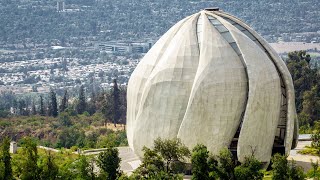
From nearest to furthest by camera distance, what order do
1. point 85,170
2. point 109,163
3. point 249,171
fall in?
point 249,171 → point 85,170 → point 109,163

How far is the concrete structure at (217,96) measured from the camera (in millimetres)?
47469

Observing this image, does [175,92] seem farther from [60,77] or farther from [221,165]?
[60,77]

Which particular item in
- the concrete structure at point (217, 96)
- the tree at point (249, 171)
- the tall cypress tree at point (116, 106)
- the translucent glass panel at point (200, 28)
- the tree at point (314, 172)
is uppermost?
the translucent glass panel at point (200, 28)

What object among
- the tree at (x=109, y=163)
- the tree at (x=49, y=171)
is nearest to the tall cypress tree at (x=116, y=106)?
the tree at (x=109, y=163)

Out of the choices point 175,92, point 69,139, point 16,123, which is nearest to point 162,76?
point 175,92

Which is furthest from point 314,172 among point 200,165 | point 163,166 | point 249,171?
point 163,166

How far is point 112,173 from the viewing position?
47.1 meters

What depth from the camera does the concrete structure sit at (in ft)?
156

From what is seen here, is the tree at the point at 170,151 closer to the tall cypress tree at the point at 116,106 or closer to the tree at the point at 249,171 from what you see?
the tree at the point at 249,171

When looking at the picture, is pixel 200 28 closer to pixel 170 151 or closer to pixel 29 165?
pixel 170 151

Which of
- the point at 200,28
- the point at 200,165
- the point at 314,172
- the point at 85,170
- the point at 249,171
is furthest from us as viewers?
the point at 200,28

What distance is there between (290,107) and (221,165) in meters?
6.29

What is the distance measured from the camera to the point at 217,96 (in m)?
47.5

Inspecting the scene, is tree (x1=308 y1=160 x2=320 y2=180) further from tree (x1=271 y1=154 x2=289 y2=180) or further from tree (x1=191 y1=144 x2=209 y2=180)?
tree (x1=191 y1=144 x2=209 y2=180)
